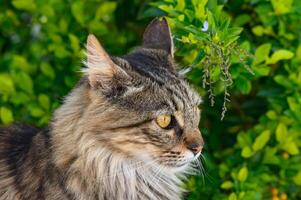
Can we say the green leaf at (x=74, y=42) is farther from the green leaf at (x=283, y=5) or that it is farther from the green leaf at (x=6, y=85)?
the green leaf at (x=283, y=5)

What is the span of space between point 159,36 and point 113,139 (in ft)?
2.22

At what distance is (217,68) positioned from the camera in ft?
11.6

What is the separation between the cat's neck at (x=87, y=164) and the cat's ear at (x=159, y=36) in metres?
0.50

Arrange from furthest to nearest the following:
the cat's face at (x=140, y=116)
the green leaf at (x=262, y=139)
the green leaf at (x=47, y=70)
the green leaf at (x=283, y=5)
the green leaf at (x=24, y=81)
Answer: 1. the green leaf at (x=47, y=70)
2. the green leaf at (x=24, y=81)
3. the green leaf at (x=262, y=139)
4. the green leaf at (x=283, y=5)
5. the cat's face at (x=140, y=116)

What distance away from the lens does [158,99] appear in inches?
127

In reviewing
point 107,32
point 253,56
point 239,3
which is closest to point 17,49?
point 107,32

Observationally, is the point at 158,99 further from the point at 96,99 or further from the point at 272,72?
the point at 272,72

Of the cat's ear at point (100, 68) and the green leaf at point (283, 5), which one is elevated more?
the green leaf at point (283, 5)

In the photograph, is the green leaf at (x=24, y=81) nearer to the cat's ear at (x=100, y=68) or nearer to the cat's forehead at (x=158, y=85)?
the cat's forehead at (x=158, y=85)

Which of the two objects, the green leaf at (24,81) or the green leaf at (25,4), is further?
the green leaf at (25,4)

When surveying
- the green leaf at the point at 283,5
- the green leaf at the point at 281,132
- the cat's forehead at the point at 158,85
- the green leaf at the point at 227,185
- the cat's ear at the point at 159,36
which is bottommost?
the green leaf at the point at 227,185

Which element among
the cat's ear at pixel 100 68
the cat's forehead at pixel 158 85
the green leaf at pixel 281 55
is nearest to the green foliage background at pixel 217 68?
the green leaf at pixel 281 55

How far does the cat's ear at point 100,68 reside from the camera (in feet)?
10.0

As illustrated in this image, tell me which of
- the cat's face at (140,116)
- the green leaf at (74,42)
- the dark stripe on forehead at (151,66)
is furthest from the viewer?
the green leaf at (74,42)
